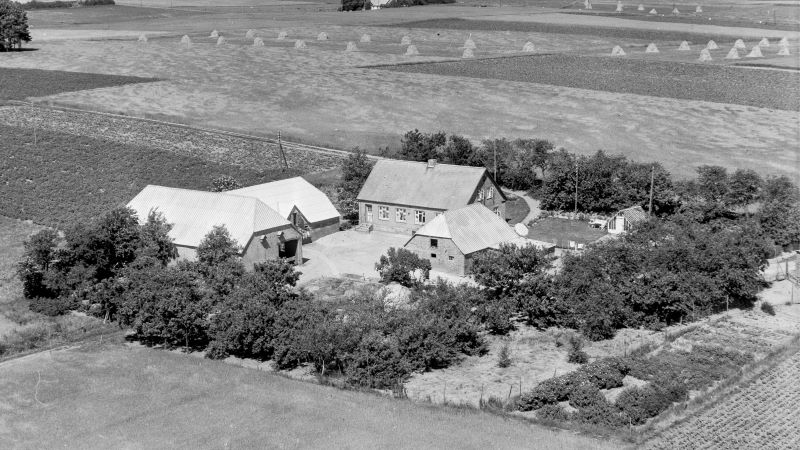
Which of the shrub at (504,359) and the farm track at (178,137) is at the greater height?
the farm track at (178,137)

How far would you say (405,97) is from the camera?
10806 centimetres

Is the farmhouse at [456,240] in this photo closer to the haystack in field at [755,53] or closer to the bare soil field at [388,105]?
the bare soil field at [388,105]

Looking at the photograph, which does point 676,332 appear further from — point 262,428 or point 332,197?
point 332,197

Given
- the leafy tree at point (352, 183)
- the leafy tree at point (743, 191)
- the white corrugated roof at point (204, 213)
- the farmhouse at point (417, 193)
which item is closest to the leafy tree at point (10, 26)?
the leafy tree at point (352, 183)

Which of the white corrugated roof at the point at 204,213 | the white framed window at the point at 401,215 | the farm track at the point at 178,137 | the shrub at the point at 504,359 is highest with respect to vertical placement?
the white corrugated roof at the point at 204,213

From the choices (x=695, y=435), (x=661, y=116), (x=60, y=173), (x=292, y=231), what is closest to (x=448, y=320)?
(x=695, y=435)

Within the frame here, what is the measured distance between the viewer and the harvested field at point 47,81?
366 feet

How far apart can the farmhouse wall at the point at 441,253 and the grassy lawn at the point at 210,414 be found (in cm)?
1661

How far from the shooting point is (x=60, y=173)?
259 ft

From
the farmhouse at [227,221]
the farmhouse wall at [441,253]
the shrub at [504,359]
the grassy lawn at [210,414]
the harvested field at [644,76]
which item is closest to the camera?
the grassy lawn at [210,414]

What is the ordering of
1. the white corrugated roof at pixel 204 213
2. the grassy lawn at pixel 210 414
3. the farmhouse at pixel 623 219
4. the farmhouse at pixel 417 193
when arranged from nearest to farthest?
1. the grassy lawn at pixel 210 414
2. the white corrugated roof at pixel 204 213
3. the farmhouse at pixel 623 219
4. the farmhouse at pixel 417 193

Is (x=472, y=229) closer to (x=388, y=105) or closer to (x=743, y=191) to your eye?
(x=743, y=191)

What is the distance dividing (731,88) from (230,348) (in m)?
76.8

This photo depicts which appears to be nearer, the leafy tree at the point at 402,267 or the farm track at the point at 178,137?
the leafy tree at the point at 402,267
